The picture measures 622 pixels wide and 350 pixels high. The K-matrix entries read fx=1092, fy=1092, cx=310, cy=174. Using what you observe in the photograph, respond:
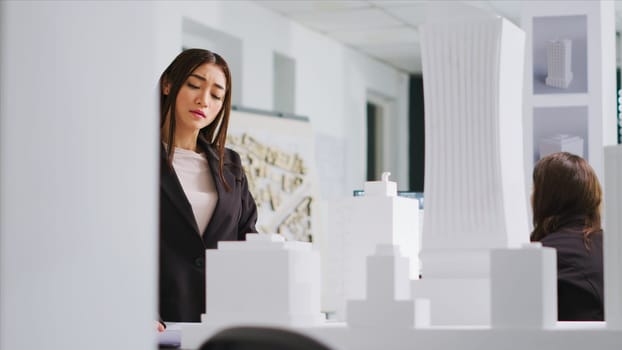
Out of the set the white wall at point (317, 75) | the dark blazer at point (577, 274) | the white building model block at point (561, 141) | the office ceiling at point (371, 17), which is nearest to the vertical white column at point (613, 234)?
the dark blazer at point (577, 274)

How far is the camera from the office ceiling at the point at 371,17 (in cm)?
783

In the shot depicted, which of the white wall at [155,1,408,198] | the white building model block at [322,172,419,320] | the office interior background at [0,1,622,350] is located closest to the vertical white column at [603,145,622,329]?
the white building model block at [322,172,419,320]

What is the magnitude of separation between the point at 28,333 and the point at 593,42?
5.20 meters

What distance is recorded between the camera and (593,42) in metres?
6.16

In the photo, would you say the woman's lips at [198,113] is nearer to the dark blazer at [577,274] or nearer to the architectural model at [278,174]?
the dark blazer at [577,274]

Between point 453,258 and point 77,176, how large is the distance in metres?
0.71

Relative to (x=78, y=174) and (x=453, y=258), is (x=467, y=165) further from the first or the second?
(x=78, y=174)

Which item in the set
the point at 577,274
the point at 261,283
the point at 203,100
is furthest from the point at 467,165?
the point at 577,274

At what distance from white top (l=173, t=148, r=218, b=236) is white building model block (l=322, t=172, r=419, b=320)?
0.64 m

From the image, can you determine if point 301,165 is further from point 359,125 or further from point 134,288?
point 134,288

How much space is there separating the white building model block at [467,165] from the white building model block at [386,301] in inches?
6.5

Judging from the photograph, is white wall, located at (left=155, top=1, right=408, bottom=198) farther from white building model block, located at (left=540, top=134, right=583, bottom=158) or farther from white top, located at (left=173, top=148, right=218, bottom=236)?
white top, located at (left=173, top=148, right=218, bottom=236)

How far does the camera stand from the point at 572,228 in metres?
3.01

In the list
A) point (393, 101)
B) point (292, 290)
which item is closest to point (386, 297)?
point (292, 290)
